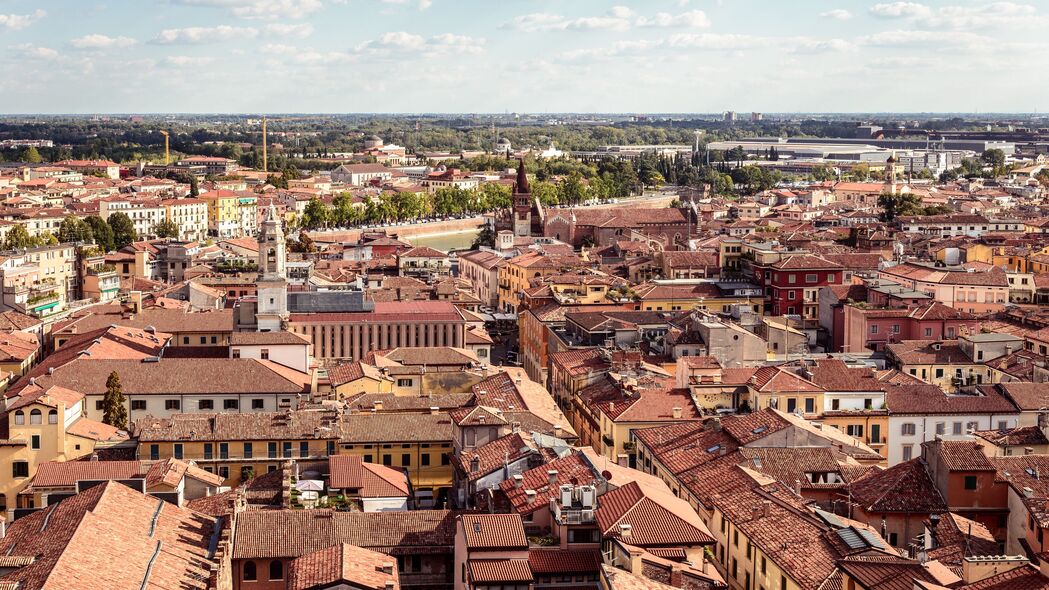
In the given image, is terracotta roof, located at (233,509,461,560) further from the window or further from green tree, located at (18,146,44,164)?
green tree, located at (18,146,44,164)

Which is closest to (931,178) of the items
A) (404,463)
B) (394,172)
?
(394,172)

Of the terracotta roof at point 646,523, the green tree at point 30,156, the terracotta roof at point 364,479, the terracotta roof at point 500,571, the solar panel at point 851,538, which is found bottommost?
the terracotta roof at point 364,479

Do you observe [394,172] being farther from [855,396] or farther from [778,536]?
[778,536]

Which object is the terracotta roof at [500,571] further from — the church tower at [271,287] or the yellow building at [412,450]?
the church tower at [271,287]

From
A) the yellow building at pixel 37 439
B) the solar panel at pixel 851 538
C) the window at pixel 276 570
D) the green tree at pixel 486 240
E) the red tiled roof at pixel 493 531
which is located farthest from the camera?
the green tree at pixel 486 240

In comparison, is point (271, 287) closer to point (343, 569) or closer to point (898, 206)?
point (343, 569)

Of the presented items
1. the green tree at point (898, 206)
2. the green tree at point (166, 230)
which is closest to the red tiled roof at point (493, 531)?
the green tree at point (898, 206)
